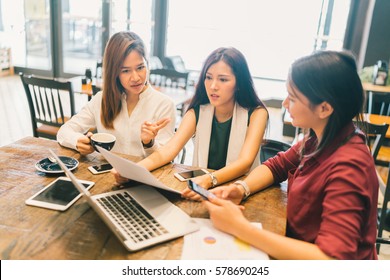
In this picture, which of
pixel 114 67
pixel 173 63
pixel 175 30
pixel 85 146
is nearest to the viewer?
pixel 85 146

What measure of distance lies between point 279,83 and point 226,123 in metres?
6.07

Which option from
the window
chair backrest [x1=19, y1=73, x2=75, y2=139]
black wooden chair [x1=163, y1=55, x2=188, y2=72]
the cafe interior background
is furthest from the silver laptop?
the window

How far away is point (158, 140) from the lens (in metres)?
1.90

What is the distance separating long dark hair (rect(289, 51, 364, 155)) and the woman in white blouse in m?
0.88

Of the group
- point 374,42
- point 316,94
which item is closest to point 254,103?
point 316,94

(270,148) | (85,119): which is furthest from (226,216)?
(85,119)

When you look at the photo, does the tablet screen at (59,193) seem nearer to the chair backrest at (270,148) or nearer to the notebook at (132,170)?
the notebook at (132,170)

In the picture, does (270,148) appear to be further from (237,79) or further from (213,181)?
(213,181)

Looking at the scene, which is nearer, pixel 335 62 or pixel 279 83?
pixel 335 62

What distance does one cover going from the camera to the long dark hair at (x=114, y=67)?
69.6 inches

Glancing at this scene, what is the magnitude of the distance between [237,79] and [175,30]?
5.82 metres

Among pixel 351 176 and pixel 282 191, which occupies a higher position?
pixel 351 176

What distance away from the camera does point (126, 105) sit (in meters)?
1.92

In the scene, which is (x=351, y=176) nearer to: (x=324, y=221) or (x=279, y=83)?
(x=324, y=221)
